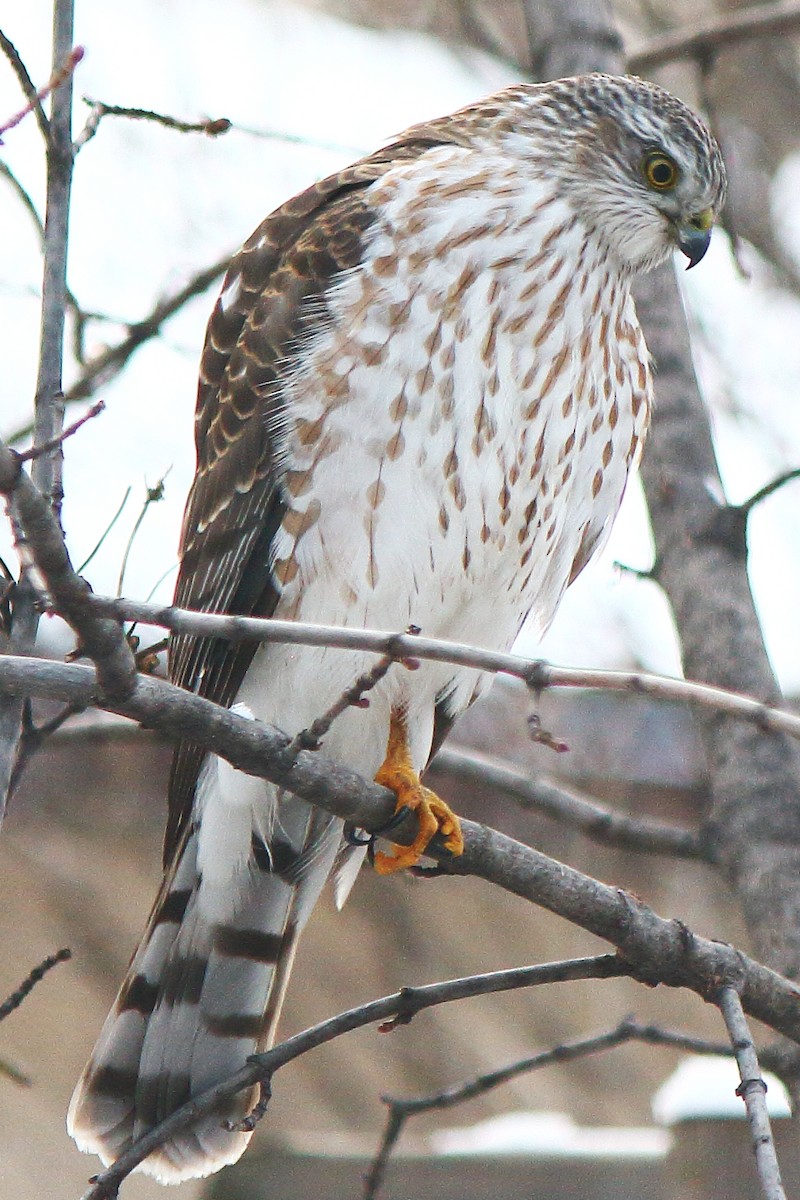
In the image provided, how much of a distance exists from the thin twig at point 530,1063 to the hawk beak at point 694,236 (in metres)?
1.75

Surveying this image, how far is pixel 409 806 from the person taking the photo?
2.76 meters

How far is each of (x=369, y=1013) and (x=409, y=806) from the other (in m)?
0.60

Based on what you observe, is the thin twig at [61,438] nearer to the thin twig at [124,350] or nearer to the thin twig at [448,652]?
the thin twig at [448,652]

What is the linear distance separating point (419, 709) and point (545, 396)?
73 cm

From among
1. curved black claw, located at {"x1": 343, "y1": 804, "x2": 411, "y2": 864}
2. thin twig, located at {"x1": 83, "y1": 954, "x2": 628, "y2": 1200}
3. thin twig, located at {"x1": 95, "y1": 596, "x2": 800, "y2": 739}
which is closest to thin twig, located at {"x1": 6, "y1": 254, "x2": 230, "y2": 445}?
curved black claw, located at {"x1": 343, "y1": 804, "x2": 411, "y2": 864}

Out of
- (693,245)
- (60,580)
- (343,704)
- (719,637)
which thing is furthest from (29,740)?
(693,245)

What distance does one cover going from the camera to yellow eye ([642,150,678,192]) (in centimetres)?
343

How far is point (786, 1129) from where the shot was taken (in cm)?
301

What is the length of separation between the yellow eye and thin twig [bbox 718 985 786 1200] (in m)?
1.94

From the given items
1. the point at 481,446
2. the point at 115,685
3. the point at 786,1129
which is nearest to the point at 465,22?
the point at 481,446

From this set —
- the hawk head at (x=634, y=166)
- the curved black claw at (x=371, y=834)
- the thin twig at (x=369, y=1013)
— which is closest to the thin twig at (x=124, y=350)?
the hawk head at (x=634, y=166)

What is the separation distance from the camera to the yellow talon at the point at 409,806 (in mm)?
2664

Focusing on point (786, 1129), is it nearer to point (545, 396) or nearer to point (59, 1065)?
point (545, 396)

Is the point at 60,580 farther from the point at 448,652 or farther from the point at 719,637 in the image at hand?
the point at 719,637
